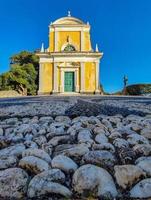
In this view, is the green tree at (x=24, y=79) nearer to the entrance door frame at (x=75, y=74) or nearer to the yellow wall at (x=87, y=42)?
the entrance door frame at (x=75, y=74)

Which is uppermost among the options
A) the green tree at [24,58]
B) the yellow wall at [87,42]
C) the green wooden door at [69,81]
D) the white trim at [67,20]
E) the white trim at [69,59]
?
the white trim at [67,20]

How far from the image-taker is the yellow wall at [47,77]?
24.9m

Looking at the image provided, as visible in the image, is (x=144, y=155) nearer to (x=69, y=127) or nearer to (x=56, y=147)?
(x=56, y=147)

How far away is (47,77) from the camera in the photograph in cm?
2523

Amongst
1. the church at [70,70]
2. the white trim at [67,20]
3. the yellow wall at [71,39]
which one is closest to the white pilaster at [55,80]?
the church at [70,70]

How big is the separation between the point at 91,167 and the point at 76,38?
2438 centimetres

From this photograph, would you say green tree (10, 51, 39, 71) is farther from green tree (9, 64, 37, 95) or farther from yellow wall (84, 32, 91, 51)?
yellow wall (84, 32, 91, 51)

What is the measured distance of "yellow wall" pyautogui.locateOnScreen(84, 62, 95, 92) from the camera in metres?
24.6

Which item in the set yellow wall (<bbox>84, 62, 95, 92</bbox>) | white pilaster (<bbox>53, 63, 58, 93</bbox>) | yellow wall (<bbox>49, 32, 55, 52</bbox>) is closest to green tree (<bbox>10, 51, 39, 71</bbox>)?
yellow wall (<bbox>49, 32, 55, 52</bbox>)

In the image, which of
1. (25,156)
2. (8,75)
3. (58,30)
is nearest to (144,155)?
(25,156)

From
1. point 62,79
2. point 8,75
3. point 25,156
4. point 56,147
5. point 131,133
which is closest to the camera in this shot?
point 25,156

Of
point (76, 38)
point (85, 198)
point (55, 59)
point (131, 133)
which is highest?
point (76, 38)

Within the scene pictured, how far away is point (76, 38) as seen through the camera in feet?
85.6

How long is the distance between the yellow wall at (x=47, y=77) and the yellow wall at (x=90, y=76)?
2.73m
